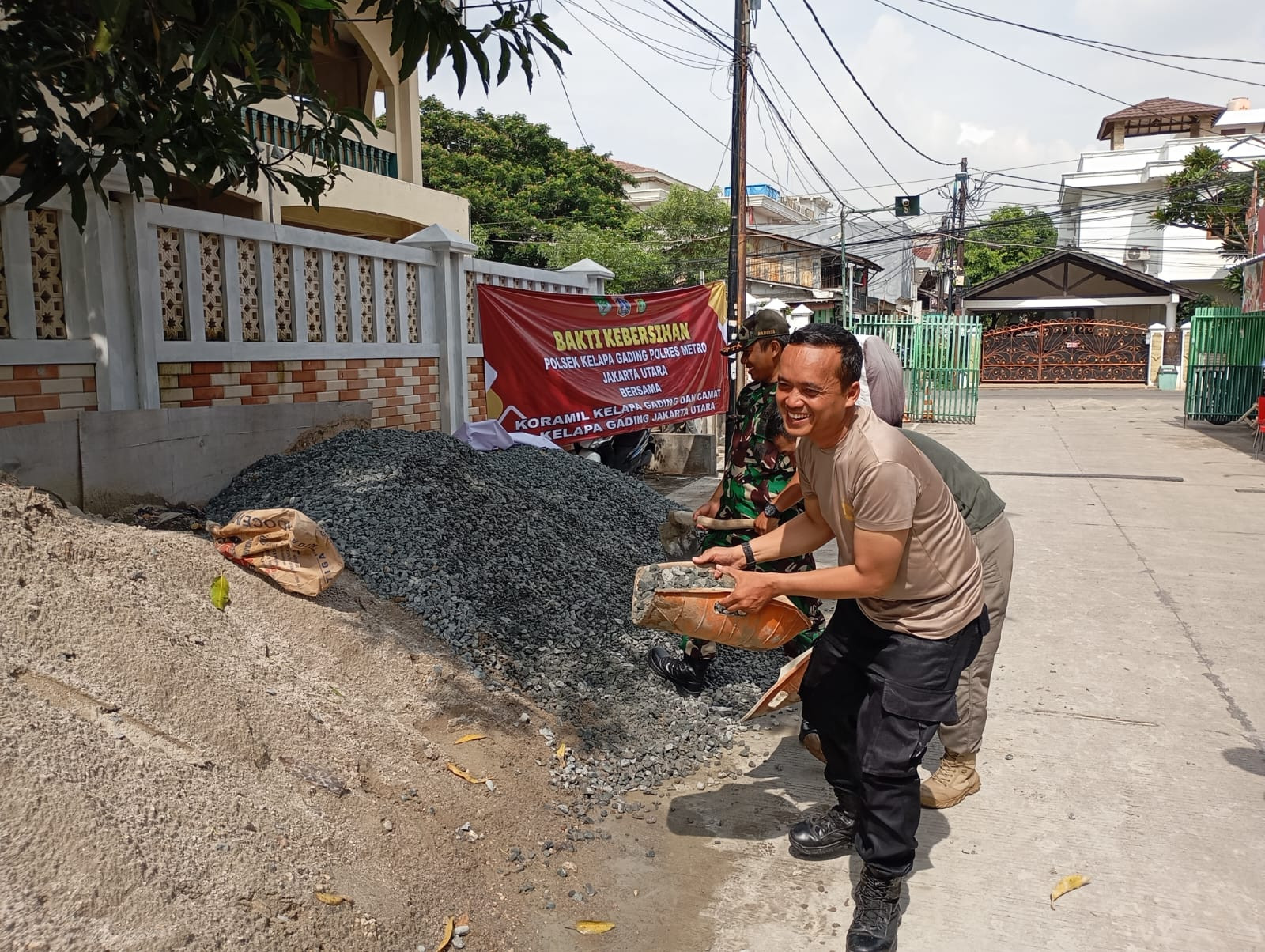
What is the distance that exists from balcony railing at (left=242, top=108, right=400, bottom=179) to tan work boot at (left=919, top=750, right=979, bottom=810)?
30.0ft

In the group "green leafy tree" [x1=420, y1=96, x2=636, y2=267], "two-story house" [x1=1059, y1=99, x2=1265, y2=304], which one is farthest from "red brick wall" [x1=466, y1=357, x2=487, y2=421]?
"two-story house" [x1=1059, y1=99, x2=1265, y2=304]

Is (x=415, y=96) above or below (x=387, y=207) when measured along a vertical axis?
above

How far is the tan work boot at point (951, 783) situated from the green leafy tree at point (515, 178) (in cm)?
2460

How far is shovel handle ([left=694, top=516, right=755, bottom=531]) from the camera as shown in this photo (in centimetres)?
407

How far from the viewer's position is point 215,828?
8.47 feet

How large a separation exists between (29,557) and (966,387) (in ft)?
61.2

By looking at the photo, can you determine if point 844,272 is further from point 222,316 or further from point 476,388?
point 222,316

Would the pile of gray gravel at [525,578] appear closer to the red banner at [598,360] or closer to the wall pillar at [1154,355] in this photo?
the red banner at [598,360]

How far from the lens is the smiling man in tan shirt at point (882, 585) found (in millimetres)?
2574

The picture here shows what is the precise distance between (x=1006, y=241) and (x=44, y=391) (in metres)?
51.2

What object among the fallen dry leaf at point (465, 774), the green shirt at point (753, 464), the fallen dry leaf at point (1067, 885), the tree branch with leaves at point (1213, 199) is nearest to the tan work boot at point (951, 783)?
the fallen dry leaf at point (1067, 885)

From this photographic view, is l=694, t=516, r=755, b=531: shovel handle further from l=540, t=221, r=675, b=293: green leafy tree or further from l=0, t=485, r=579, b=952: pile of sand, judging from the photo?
l=540, t=221, r=675, b=293: green leafy tree

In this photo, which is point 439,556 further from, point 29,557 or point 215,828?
point 215,828

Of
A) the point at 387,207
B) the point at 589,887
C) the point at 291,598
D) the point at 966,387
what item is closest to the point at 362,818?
the point at 589,887
